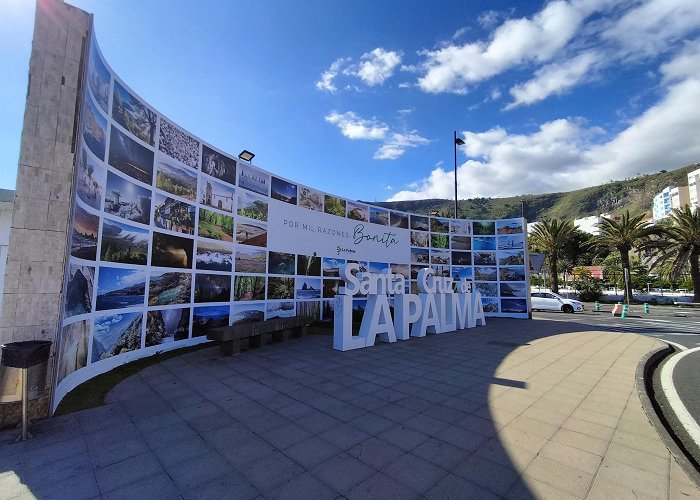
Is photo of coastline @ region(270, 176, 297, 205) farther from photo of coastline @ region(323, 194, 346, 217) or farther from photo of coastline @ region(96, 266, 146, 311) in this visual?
photo of coastline @ region(96, 266, 146, 311)

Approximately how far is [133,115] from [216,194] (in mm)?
3042

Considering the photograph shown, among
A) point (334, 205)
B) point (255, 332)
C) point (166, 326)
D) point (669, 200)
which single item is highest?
point (669, 200)

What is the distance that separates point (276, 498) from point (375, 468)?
104cm

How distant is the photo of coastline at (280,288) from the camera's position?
11.8 metres

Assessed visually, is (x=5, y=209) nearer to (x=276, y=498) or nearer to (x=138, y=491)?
(x=138, y=491)

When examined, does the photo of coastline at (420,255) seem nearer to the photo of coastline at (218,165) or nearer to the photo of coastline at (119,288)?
the photo of coastline at (218,165)

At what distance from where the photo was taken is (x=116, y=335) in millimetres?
7215

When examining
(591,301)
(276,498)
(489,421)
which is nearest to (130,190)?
(276,498)

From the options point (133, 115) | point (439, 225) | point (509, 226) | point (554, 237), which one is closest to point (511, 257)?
point (509, 226)

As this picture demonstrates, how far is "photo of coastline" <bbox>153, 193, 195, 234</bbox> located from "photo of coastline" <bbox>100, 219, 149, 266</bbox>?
23.0 inches

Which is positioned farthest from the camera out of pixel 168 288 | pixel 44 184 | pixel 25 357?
pixel 168 288

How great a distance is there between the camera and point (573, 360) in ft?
28.2

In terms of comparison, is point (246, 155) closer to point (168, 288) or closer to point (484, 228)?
point (168, 288)

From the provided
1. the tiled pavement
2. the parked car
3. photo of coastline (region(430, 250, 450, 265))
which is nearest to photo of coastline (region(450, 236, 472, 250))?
photo of coastline (region(430, 250, 450, 265))
